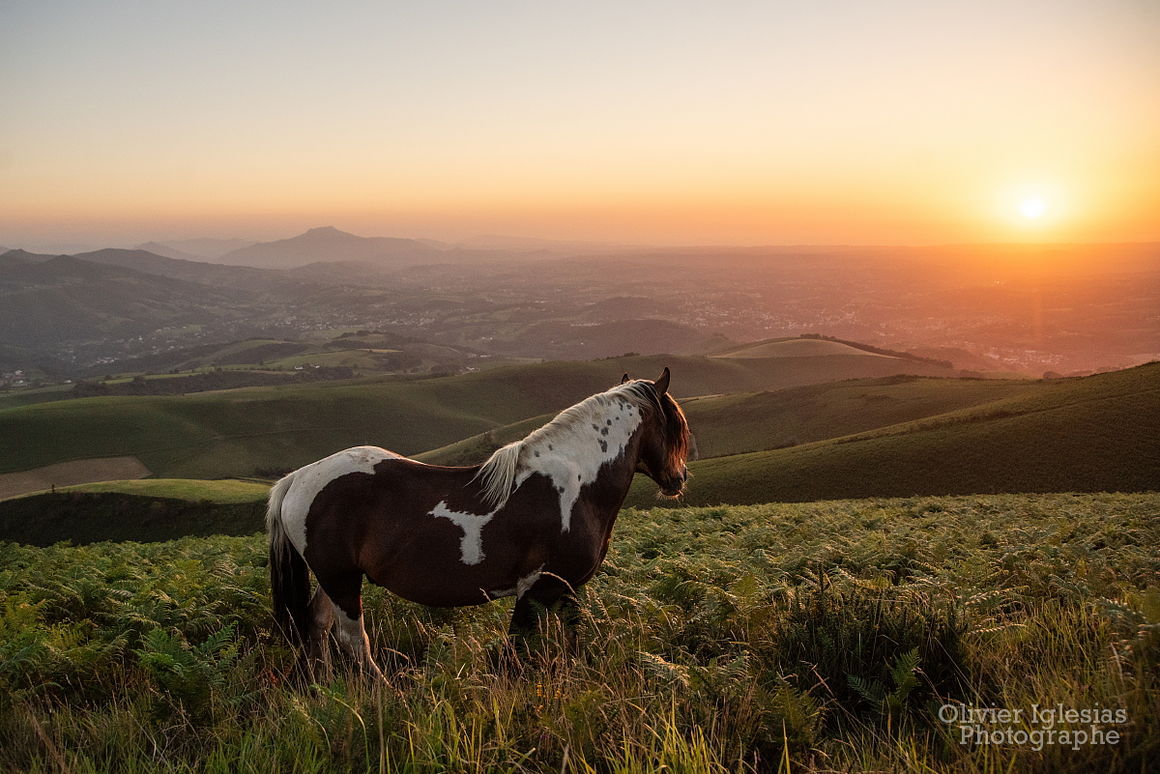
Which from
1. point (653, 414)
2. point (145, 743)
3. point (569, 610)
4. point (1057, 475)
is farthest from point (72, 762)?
point (1057, 475)

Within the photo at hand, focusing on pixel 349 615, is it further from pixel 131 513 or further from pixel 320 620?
pixel 131 513

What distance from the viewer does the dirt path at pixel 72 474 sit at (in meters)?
80.9

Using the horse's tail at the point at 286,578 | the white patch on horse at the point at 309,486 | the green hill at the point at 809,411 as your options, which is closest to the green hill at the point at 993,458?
the green hill at the point at 809,411

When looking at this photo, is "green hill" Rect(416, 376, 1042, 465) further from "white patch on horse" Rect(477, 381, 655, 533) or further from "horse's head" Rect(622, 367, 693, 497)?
"white patch on horse" Rect(477, 381, 655, 533)

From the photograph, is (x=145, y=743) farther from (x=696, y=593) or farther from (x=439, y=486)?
(x=696, y=593)

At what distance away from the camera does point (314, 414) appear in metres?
119

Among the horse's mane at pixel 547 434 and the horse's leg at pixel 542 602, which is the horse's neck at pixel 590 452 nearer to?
the horse's mane at pixel 547 434

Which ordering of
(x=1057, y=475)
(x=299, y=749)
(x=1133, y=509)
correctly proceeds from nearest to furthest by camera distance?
(x=299, y=749), (x=1133, y=509), (x=1057, y=475)

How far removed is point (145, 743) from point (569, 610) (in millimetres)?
3307

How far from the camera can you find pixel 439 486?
573cm

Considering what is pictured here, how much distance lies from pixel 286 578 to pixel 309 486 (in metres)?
1.18

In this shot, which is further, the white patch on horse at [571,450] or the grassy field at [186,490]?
the grassy field at [186,490]

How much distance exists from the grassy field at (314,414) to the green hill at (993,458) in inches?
3019

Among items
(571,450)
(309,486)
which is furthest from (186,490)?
(571,450)
